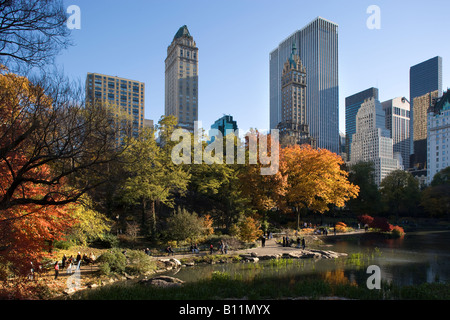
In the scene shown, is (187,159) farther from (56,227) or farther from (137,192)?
(56,227)

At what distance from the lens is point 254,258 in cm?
2350

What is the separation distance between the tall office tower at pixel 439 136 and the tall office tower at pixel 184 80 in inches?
3834

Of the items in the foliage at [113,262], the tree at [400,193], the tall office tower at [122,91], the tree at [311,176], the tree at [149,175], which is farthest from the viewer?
the tall office tower at [122,91]

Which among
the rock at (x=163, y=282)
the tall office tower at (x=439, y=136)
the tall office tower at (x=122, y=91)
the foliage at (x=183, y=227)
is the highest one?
the tall office tower at (x=122, y=91)

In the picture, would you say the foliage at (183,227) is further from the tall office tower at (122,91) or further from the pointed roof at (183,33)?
the pointed roof at (183,33)

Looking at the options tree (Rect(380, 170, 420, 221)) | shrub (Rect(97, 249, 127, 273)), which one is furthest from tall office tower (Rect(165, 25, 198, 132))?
shrub (Rect(97, 249, 127, 273))

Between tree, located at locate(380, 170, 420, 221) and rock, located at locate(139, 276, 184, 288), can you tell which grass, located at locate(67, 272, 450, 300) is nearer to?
rock, located at locate(139, 276, 184, 288)

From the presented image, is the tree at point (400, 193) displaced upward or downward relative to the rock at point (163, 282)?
upward

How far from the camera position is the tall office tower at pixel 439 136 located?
122 meters

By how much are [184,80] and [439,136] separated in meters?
107

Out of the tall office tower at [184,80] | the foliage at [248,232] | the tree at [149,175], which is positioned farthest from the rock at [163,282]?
the tall office tower at [184,80]

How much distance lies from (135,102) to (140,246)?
124499 millimetres

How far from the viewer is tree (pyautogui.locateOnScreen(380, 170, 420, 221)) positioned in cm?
6500

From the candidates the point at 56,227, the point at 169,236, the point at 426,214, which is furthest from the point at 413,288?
the point at 426,214
